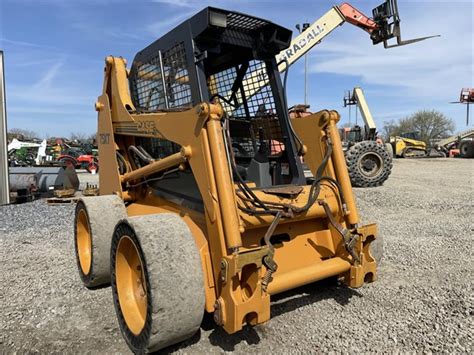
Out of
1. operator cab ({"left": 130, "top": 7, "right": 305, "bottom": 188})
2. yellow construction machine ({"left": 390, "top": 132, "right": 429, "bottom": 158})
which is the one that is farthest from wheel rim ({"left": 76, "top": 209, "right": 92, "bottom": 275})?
yellow construction machine ({"left": 390, "top": 132, "right": 429, "bottom": 158})

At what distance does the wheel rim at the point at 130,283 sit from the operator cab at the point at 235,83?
1083 mm

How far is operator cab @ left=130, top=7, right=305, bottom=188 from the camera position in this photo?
3.51m

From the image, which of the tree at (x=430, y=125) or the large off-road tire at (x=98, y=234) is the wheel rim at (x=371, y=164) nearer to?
the large off-road tire at (x=98, y=234)

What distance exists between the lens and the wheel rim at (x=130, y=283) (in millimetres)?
3064

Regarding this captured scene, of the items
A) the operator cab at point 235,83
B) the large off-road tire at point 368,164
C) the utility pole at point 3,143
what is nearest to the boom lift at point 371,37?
the large off-road tire at point 368,164

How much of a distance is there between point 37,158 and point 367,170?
59.4 ft

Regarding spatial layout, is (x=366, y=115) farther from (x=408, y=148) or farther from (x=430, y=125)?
(x=430, y=125)

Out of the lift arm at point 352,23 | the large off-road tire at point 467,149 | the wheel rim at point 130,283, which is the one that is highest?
the lift arm at point 352,23

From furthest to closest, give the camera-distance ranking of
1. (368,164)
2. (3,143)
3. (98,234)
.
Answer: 1. (368,164)
2. (3,143)
3. (98,234)

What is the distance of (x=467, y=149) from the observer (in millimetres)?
27047

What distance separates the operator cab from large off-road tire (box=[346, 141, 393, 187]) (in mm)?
7771

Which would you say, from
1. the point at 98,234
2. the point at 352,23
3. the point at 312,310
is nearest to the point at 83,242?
the point at 98,234

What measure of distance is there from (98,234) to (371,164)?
963cm

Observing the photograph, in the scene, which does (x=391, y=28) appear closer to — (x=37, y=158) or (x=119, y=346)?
(x=119, y=346)
